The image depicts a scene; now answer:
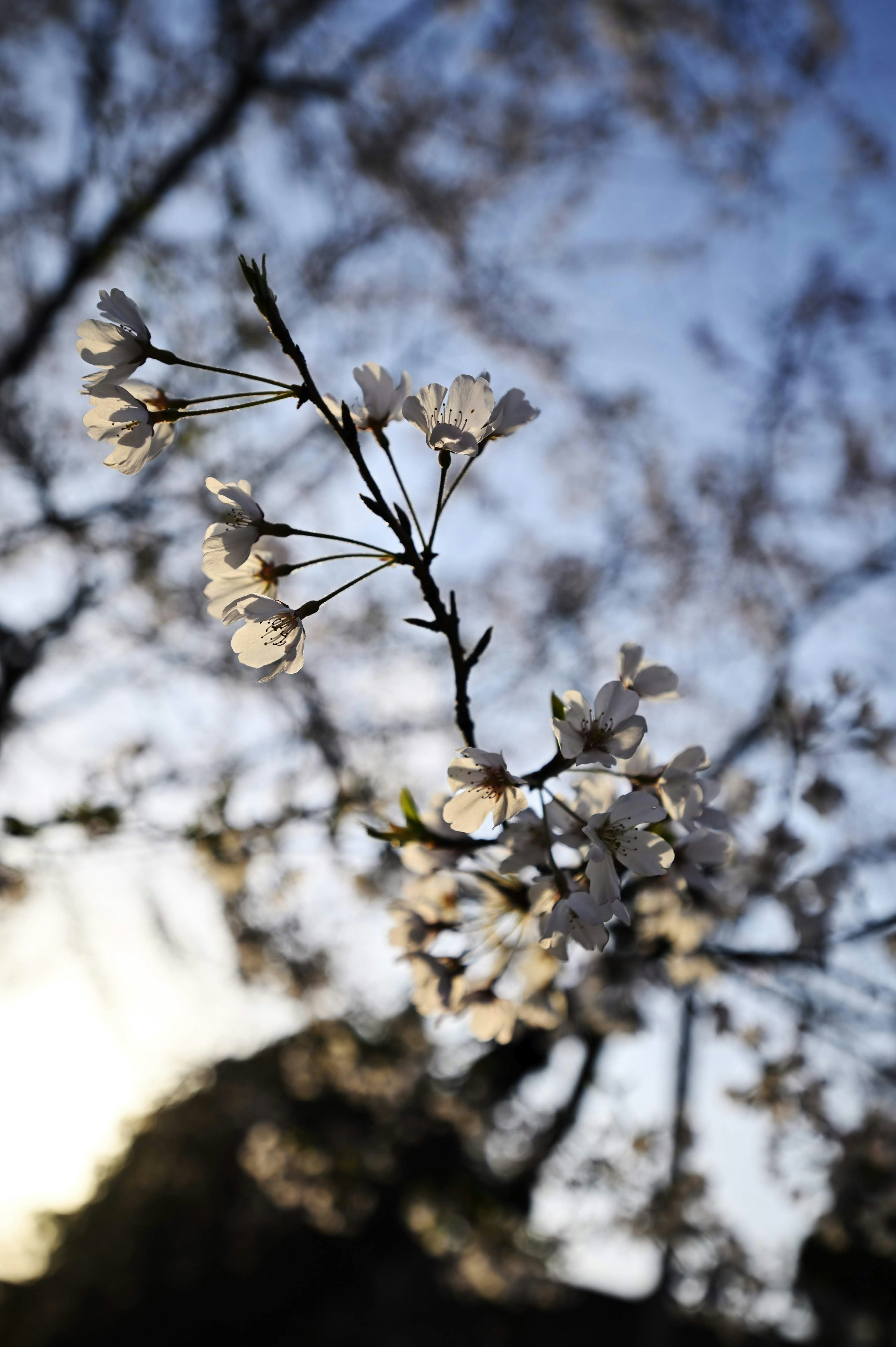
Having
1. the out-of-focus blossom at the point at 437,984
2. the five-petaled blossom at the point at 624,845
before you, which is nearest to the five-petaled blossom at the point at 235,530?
the five-petaled blossom at the point at 624,845

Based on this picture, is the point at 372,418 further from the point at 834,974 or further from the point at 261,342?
the point at 261,342

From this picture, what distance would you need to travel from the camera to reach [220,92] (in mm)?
5836

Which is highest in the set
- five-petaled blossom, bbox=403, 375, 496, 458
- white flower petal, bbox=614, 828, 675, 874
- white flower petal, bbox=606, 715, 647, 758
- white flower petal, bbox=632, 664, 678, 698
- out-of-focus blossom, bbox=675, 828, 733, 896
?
five-petaled blossom, bbox=403, 375, 496, 458

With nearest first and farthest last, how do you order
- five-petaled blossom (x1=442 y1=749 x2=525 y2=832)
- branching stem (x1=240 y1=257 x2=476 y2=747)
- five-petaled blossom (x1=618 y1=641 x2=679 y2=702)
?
1. branching stem (x1=240 y1=257 x2=476 y2=747)
2. five-petaled blossom (x1=442 y1=749 x2=525 y2=832)
3. five-petaled blossom (x1=618 y1=641 x2=679 y2=702)

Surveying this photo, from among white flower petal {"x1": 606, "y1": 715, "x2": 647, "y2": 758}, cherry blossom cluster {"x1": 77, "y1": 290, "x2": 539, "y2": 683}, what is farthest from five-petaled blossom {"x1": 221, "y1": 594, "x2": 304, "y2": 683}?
white flower petal {"x1": 606, "y1": 715, "x2": 647, "y2": 758}

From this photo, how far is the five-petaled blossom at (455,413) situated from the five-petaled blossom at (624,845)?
556 mm

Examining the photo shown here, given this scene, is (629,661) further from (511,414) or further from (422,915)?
(422,915)

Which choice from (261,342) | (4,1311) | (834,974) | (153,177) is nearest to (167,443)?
(834,974)

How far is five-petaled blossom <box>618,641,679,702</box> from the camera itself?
4.28 ft

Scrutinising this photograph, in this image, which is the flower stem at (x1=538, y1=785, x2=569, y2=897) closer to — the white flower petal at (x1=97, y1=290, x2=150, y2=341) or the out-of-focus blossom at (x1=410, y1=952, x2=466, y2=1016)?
the out-of-focus blossom at (x1=410, y1=952, x2=466, y2=1016)

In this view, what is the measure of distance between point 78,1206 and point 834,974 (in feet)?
41.5

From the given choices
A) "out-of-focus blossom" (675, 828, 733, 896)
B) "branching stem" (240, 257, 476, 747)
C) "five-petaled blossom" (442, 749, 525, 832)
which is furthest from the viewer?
"out-of-focus blossom" (675, 828, 733, 896)

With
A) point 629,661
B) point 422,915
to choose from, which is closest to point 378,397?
point 629,661

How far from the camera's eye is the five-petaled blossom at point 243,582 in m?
1.21
